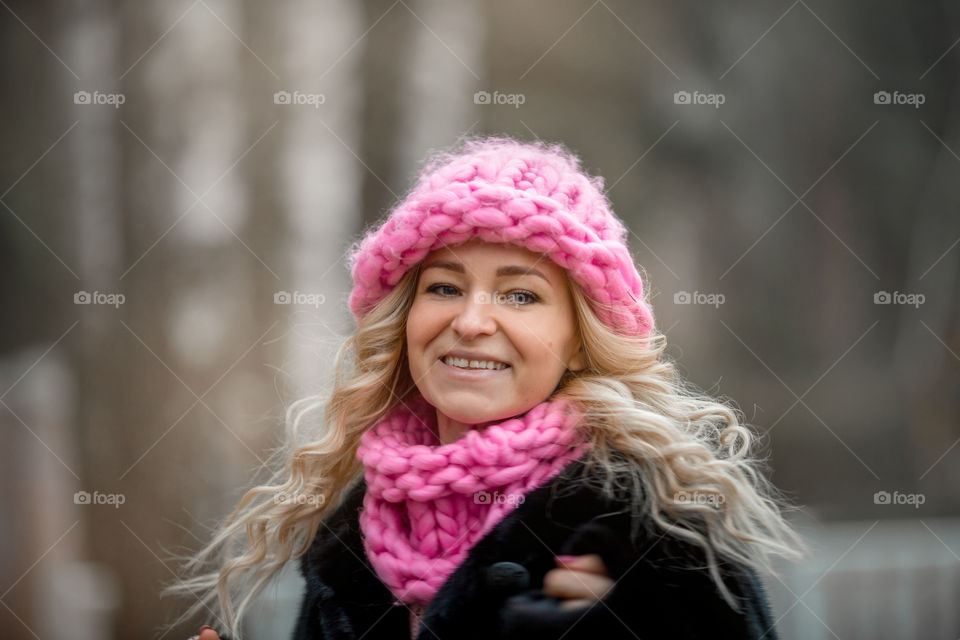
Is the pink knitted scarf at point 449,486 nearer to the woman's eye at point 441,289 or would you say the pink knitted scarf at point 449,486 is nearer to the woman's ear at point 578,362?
the woman's ear at point 578,362

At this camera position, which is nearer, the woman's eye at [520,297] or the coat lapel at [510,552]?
the coat lapel at [510,552]

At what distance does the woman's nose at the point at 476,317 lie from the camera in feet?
3.74

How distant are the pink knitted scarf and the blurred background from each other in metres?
0.54

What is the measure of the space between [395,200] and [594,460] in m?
0.80

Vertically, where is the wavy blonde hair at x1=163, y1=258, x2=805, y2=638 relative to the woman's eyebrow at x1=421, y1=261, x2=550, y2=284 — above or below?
below

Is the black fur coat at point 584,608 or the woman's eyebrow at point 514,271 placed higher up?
the woman's eyebrow at point 514,271

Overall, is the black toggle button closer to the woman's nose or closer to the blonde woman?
the blonde woman

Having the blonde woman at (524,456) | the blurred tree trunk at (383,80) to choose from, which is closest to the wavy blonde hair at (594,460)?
the blonde woman at (524,456)

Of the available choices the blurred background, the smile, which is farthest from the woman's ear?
the blurred background

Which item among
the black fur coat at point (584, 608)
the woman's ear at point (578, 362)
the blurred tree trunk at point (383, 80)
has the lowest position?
the black fur coat at point (584, 608)

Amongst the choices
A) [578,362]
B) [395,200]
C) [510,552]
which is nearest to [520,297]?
[578,362]

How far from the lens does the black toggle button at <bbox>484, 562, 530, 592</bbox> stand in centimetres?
106

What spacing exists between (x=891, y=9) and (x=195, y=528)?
73.9 inches

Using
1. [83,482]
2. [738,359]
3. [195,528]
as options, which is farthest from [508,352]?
[83,482]
